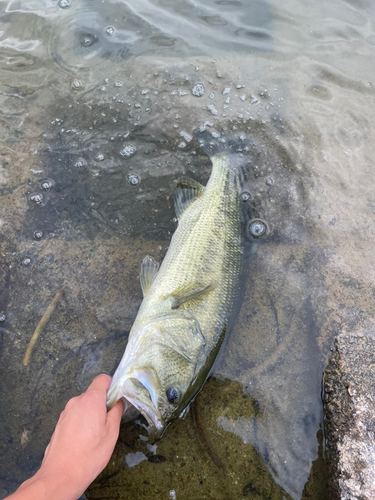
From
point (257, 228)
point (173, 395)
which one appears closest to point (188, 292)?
point (173, 395)

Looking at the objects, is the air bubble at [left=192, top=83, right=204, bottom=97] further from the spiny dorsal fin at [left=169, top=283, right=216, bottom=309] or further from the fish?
the spiny dorsal fin at [left=169, top=283, right=216, bottom=309]

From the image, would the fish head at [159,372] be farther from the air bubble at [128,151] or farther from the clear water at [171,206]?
the air bubble at [128,151]

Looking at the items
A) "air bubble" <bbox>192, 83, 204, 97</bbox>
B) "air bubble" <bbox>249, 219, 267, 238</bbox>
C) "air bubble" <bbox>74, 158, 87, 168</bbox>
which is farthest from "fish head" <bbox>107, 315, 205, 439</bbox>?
"air bubble" <bbox>192, 83, 204, 97</bbox>

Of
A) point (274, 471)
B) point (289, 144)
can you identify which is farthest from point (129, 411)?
point (289, 144)

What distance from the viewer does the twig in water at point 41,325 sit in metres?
2.98

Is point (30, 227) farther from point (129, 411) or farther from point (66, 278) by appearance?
point (129, 411)

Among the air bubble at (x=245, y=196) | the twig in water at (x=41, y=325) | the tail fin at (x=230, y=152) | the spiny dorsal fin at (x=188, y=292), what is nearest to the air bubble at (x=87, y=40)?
the tail fin at (x=230, y=152)

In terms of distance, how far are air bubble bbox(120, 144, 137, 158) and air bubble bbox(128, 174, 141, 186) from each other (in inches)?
10.5

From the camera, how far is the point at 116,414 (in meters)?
2.33

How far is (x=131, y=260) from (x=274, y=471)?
89.0 inches

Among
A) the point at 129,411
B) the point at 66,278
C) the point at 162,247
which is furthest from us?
the point at 162,247

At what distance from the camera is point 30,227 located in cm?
348

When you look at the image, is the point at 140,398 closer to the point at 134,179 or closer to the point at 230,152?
the point at 134,179

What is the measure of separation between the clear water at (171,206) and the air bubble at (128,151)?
0.02m
